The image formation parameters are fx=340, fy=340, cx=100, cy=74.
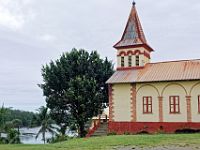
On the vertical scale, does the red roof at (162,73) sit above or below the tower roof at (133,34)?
below

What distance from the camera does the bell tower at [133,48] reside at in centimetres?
3522

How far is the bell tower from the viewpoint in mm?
35219

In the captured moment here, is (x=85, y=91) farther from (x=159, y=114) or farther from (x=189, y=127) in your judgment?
(x=189, y=127)

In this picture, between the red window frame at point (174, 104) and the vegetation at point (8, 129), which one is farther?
the vegetation at point (8, 129)

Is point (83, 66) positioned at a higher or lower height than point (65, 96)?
higher

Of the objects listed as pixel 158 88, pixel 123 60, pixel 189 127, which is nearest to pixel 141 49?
pixel 123 60

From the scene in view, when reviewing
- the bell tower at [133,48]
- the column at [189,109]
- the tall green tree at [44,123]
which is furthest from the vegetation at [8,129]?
the column at [189,109]

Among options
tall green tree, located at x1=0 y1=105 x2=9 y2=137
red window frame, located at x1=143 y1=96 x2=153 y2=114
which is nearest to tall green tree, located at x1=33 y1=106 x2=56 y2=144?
tall green tree, located at x1=0 y1=105 x2=9 y2=137

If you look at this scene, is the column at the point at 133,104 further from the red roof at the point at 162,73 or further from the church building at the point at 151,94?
the red roof at the point at 162,73

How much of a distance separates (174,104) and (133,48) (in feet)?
25.8

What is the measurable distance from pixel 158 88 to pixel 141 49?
17.7 feet

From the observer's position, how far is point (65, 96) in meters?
36.4

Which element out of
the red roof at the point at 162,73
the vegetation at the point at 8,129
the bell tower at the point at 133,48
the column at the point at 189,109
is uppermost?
the bell tower at the point at 133,48

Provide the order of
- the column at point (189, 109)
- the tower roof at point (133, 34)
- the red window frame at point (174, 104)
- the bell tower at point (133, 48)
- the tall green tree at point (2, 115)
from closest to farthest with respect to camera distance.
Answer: the column at point (189, 109) < the red window frame at point (174, 104) < the bell tower at point (133, 48) < the tower roof at point (133, 34) < the tall green tree at point (2, 115)
